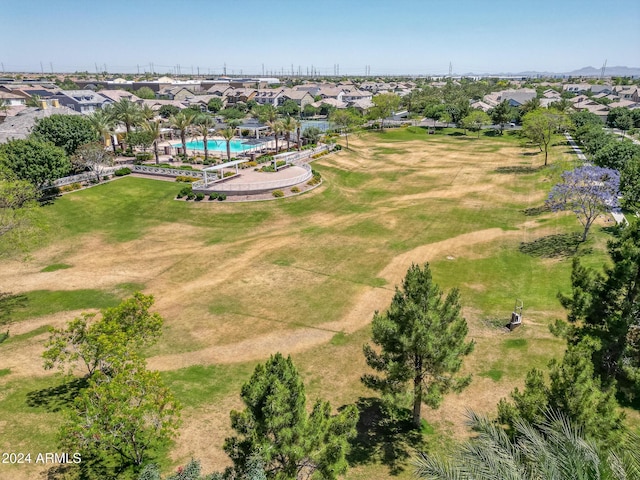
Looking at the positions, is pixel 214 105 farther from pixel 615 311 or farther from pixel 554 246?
pixel 615 311

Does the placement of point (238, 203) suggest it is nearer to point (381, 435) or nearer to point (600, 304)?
point (381, 435)

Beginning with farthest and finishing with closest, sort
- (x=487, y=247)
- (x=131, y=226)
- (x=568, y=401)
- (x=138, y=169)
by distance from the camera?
(x=138, y=169)
(x=131, y=226)
(x=487, y=247)
(x=568, y=401)

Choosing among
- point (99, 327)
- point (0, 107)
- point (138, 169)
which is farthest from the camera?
point (0, 107)

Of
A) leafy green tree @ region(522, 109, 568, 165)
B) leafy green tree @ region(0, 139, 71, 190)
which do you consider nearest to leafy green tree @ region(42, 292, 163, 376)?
leafy green tree @ region(0, 139, 71, 190)

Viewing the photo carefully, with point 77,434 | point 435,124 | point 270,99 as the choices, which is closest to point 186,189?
point 77,434

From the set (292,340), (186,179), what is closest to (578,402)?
(292,340)

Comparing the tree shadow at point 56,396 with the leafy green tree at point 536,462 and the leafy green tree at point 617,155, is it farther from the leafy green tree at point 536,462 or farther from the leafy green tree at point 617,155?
the leafy green tree at point 617,155
